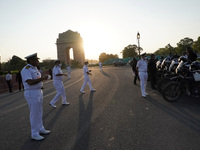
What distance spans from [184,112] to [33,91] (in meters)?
4.19

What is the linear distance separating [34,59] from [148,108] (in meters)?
3.81

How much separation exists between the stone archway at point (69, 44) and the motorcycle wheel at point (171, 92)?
5575 cm

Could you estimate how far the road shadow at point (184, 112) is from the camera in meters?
3.88

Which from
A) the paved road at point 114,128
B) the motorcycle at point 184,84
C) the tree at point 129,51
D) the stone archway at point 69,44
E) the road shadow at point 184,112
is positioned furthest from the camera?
the tree at point 129,51

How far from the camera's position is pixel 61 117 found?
5.04 meters

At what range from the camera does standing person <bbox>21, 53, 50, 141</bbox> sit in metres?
3.47

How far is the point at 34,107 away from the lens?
361 cm

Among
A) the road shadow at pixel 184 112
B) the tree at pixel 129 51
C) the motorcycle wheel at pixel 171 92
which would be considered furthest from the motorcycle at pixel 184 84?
the tree at pixel 129 51

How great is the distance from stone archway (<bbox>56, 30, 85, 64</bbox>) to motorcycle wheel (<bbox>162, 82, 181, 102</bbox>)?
5575 cm

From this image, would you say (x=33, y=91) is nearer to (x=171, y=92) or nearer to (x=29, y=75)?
(x=29, y=75)

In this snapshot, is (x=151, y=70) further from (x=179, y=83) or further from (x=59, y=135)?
(x=59, y=135)

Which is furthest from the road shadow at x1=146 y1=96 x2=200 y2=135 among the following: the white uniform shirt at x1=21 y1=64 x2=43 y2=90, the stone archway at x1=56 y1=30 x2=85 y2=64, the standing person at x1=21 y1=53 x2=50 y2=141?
the stone archway at x1=56 y1=30 x2=85 y2=64

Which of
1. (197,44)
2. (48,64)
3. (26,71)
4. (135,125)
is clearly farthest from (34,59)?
(197,44)

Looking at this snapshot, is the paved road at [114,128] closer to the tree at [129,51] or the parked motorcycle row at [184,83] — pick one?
the parked motorcycle row at [184,83]
